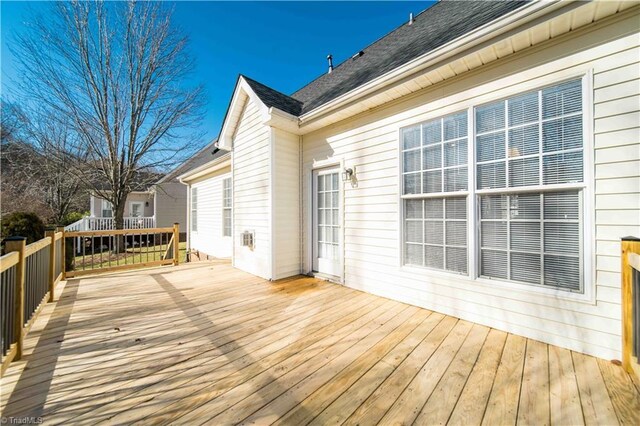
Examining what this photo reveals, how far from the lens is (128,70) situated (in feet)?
31.1

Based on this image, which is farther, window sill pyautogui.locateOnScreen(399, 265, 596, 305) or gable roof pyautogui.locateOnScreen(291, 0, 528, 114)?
gable roof pyautogui.locateOnScreen(291, 0, 528, 114)

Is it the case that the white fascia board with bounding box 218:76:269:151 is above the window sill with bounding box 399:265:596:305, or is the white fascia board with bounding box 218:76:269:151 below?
above

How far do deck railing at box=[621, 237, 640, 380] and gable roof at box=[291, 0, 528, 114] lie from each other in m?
2.48

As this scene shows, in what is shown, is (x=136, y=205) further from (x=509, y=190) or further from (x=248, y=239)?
(x=509, y=190)

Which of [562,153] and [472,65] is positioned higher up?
[472,65]

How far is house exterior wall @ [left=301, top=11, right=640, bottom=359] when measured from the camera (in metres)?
2.20

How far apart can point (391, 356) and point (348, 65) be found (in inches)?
264

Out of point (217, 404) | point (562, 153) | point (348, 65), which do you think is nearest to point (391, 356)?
point (217, 404)

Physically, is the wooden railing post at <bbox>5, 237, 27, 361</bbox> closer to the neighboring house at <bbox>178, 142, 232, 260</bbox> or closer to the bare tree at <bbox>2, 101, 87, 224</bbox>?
the neighboring house at <bbox>178, 142, 232, 260</bbox>

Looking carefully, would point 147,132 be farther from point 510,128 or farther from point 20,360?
point 510,128

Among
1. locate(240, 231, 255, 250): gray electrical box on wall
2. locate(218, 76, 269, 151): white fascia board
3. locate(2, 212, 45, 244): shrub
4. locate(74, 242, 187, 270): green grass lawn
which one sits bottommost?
locate(74, 242, 187, 270): green grass lawn

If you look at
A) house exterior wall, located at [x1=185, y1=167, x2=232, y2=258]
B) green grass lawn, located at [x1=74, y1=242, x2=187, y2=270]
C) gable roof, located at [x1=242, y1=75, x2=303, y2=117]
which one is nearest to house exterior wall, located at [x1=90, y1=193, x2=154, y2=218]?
green grass lawn, located at [x1=74, y1=242, x2=187, y2=270]

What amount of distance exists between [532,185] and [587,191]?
1.34ft

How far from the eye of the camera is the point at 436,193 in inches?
132
